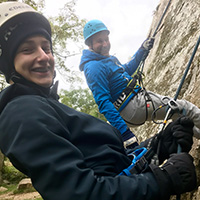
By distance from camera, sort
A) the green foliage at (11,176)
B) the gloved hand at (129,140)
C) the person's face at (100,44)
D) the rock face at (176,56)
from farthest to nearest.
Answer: the green foliage at (11,176) < the rock face at (176,56) < the person's face at (100,44) < the gloved hand at (129,140)

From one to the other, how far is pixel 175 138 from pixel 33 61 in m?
1.50

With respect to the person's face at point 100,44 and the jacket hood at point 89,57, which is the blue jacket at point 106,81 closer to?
the jacket hood at point 89,57

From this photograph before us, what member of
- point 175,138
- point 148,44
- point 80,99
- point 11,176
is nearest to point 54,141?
point 175,138

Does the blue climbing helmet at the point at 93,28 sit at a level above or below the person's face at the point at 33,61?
above

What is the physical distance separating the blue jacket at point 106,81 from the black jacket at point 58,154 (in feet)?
5.81

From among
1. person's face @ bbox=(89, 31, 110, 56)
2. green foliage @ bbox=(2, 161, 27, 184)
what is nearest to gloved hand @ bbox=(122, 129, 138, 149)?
person's face @ bbox=(89, 31, 110, 56)

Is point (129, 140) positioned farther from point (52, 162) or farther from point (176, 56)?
point (176, 56)

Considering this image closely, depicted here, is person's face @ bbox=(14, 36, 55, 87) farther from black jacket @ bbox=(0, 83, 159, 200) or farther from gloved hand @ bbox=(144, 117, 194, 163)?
gloved hand @ bbox=(144, 117, 194, 163)

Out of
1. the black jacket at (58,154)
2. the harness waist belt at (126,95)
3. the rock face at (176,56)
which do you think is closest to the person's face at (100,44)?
the harness waist belt at (126,95)

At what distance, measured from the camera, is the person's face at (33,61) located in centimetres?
186

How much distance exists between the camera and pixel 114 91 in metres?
3.77

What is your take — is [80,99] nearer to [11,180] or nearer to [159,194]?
[11,180]

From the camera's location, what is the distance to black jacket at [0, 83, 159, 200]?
1270 mm

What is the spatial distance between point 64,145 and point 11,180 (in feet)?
51.5
